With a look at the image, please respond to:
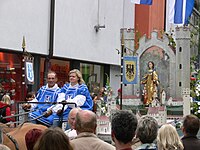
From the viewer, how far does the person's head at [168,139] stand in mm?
5613

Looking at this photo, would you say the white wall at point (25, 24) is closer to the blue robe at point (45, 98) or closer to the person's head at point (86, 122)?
the blue robe at point (45, 98)

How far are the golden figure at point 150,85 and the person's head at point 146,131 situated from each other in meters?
11.8

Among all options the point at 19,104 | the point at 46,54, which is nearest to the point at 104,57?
the point at 46,54

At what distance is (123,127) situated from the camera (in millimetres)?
4840

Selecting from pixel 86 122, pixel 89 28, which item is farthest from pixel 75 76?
pixel 89 28

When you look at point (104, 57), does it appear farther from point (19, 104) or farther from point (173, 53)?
point (19, 104)

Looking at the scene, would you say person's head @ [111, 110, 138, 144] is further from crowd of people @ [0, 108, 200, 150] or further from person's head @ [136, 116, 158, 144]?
person's head @ [136, 116, 158, 144]

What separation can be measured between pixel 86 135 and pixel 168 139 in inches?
37.3

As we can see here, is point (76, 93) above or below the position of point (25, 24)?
below

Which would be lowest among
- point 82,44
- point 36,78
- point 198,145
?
point 198,145

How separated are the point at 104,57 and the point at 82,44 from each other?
2.84 m

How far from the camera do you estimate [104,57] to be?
91.3ft

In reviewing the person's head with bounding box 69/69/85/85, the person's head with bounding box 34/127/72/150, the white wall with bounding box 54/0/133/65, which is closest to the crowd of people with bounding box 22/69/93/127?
the person's head with bounding box 69/69/85/85

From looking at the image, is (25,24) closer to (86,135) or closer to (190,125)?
(190,125)
